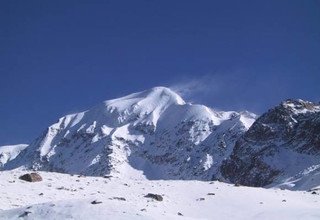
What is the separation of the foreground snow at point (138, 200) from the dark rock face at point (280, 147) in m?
120

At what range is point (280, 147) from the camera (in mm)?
177000

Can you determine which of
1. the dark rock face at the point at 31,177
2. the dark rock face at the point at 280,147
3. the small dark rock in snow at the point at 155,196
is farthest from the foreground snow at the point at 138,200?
the dark rock face at the point at 280,147

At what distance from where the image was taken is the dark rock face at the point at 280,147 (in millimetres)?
162750

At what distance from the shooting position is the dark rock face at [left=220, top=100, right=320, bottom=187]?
534ft

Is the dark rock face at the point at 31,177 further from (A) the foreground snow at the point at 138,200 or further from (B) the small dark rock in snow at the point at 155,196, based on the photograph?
(B) the small dark rock in snow at the point at 155,196

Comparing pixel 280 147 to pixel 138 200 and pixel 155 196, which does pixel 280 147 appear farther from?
pixel 138 200

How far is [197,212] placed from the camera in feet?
105

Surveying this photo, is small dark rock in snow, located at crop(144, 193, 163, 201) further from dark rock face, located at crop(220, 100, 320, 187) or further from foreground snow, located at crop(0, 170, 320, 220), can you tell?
dark rock face, located at crop(220, 100, 320, 187)

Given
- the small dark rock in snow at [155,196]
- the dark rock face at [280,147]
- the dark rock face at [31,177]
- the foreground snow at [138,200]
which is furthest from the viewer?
the dark rock face at [280,147]

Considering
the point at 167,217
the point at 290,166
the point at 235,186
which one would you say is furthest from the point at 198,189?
the point at 290,166

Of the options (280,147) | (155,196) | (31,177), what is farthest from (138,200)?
(280,147)

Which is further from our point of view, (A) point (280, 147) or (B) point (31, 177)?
(A) point (280, 147)

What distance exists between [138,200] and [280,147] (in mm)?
149528

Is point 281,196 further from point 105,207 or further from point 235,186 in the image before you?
point 105,207
